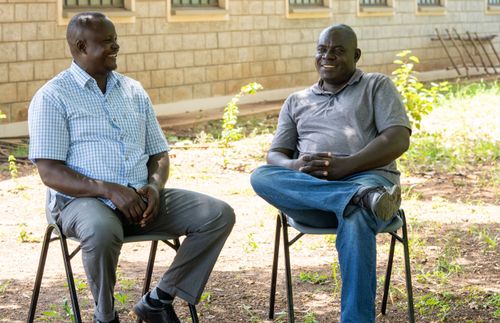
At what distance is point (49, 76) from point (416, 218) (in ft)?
22.4

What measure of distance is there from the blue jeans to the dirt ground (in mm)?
733

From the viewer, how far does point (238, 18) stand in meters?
16.6

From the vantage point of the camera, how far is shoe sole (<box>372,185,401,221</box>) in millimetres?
4598

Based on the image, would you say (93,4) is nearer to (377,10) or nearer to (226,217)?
(377,10)

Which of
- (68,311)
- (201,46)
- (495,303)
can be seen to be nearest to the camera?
(68,311)

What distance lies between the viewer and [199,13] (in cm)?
1561

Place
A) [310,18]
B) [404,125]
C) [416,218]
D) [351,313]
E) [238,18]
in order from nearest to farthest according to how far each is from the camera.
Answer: [351,313] < [404,125] < [416,218] < [238,18] < [310,18]

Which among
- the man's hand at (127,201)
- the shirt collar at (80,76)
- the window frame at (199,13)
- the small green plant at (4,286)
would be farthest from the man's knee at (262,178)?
the window frame at (199,13)

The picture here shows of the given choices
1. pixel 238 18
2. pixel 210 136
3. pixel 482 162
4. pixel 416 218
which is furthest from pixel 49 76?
pixel 416 218

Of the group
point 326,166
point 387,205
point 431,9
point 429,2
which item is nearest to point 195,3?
point 431,9

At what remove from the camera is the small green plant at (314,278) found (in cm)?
611

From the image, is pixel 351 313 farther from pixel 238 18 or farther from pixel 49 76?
pixel 238 18

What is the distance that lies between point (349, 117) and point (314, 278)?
1284mm

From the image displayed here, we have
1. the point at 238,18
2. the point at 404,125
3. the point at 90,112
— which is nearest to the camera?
the point at 90,112
